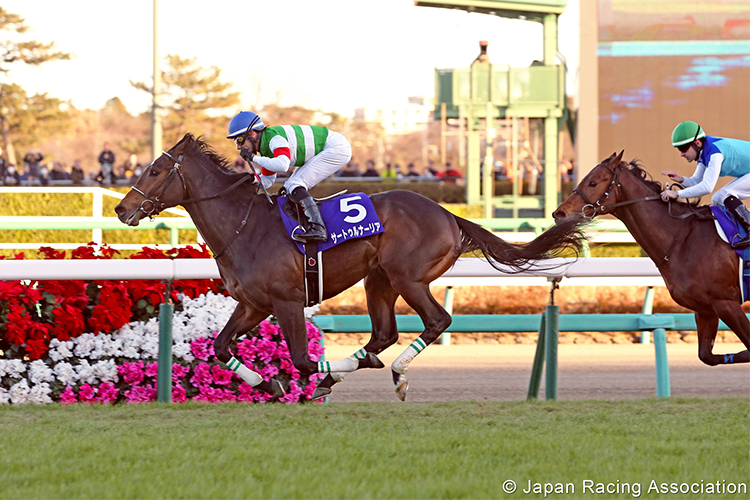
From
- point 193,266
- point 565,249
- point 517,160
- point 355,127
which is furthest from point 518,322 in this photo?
point 355,127

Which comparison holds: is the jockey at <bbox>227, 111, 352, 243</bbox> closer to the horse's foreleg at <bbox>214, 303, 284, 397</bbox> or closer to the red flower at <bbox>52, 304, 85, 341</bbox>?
the horse's foreleg at <bbox>214, 303, 284, 397</bbox>

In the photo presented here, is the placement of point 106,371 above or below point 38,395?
above

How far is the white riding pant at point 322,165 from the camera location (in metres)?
4.69

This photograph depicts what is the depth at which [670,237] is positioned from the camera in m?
4.92

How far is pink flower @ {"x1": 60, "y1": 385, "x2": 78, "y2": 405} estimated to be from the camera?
4758 millimetres

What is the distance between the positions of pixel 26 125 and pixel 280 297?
30.8 m

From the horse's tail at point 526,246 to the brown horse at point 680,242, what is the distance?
130 millimetres

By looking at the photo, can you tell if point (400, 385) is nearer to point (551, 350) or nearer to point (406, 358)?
point (406, 358)

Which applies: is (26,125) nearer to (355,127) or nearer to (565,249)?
(355,127)

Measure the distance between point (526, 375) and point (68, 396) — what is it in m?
2.74

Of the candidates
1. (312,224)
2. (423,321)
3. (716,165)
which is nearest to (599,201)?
(716,165)

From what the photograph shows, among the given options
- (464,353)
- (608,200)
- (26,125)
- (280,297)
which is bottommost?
(464,353)

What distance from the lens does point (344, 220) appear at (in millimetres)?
4574

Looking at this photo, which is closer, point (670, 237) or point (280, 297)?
point (280, 297)
